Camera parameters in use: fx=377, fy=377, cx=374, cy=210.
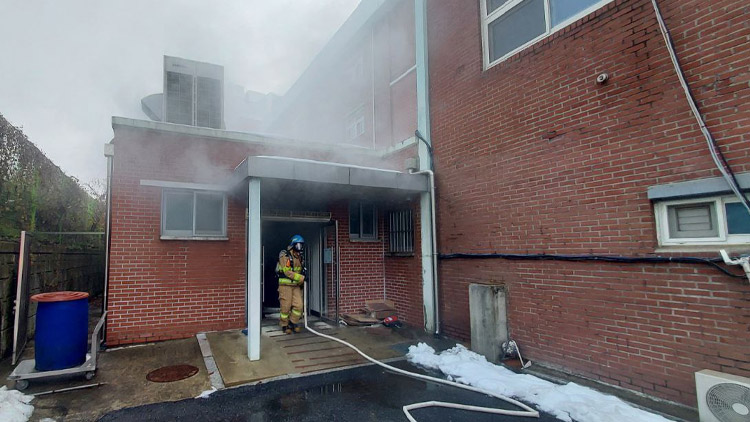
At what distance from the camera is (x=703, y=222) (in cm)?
373

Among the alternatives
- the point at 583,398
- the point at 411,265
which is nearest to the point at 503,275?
the point at 583,398

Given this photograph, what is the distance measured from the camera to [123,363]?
215 inches

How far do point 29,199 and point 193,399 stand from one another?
576 centimetres

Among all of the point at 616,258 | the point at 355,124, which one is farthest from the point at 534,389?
the point at 355,124

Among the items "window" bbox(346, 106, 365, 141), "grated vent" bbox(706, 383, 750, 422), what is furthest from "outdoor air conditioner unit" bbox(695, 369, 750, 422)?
"window" bbox(346, 106, 365, 141)

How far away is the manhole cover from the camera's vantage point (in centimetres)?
484

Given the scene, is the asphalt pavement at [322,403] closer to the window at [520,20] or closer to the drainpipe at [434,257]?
the drainpipe at [434,257]

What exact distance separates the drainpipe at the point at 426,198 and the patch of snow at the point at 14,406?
5405 mm

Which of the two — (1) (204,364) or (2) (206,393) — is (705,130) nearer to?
(2) (206,393)

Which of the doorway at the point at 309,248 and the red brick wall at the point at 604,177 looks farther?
the doorway at the point at 309,248

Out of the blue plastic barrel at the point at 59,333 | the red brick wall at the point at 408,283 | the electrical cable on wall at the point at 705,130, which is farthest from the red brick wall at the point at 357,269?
the electrical cable on wall at the point at 705,130

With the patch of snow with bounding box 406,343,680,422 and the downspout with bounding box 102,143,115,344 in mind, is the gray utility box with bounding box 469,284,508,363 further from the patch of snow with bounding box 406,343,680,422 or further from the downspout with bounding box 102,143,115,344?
the downspout with bounding box 102,143,115,344

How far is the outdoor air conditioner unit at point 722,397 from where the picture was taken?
10.1ft

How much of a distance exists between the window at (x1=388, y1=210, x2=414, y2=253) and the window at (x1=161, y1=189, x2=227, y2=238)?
3503mm
